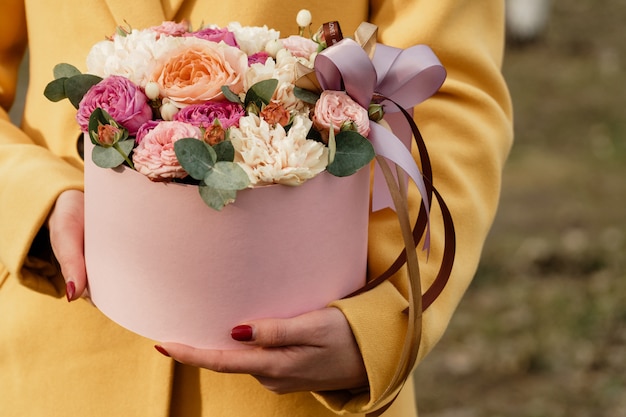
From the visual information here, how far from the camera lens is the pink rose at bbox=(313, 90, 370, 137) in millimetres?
1039

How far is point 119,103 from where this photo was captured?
1026mm

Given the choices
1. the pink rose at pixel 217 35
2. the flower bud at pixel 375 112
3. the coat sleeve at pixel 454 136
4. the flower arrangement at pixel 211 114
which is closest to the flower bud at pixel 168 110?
the flower arrangement at pixel 211 114

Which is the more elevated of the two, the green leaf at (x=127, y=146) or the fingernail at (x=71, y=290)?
the green leaf at (x=127, y=146)

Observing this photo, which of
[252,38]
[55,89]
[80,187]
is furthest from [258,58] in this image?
[80,187]

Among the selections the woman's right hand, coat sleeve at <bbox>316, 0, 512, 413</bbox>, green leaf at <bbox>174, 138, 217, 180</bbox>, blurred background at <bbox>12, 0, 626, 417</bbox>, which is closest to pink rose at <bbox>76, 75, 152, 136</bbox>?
green leaf at <bbox>174, 138, 217, 180</bbox>

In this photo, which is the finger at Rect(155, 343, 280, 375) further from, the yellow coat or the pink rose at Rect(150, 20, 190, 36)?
the pink rose at Rect(150, 20, 190, 36)

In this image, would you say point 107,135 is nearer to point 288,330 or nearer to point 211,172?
point 211,172

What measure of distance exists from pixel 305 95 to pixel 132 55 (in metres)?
0.21

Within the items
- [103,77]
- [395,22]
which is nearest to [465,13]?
[395,22]

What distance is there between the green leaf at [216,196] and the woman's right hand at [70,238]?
0.96 feet

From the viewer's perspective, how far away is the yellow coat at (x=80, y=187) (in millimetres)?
1294

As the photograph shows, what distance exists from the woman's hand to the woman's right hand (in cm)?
17

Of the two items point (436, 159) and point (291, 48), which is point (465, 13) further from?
point (291, 48)

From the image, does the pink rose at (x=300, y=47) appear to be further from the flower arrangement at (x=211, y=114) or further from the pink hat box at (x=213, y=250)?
the pink hat box at (x=213, y=250)
